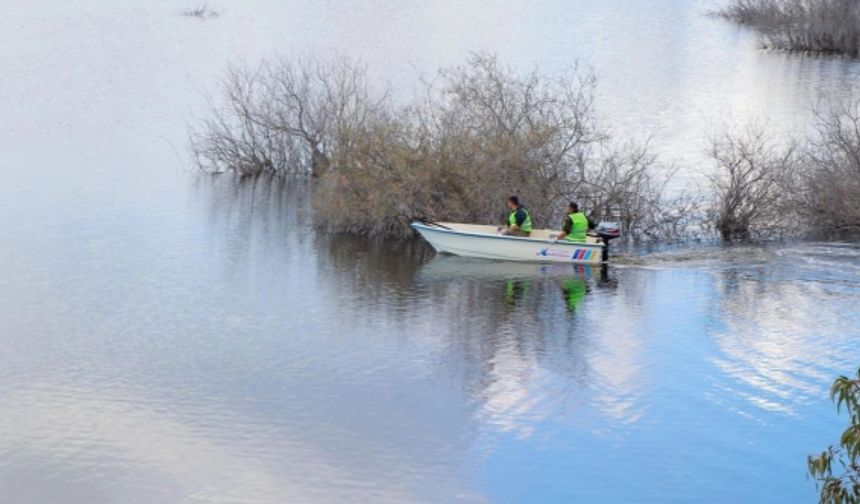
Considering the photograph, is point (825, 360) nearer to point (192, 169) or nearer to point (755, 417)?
point (755, 417)

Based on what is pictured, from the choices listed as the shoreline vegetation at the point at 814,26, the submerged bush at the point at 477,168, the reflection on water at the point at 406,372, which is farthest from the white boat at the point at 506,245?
the shoreline vegetation at the point at 814,26

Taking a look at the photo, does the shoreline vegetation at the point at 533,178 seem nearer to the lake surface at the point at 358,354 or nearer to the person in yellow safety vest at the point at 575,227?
the lake surface at the point at 358,354

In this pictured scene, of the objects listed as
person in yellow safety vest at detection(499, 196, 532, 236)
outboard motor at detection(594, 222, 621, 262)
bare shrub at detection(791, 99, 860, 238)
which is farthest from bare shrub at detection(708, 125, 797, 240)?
person in yellow safety vest at detection(499, 196, 532, 236)

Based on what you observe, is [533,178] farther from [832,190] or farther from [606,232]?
[832,190]

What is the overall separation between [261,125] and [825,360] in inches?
869

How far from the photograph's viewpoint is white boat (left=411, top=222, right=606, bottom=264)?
31.5m

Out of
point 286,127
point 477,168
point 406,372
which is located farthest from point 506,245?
point 286,127

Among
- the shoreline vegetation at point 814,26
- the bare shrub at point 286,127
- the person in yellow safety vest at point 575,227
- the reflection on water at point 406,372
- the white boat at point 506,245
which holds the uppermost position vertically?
the shoreline vegetation at point 814,26

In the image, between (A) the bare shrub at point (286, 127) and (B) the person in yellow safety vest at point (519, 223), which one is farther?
(A) the bare shrub at point (286, 127)

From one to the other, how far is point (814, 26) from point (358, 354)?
5231 cm

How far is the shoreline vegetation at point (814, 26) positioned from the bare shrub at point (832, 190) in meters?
36.7

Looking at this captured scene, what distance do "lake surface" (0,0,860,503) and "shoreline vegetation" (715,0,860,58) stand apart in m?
23.9

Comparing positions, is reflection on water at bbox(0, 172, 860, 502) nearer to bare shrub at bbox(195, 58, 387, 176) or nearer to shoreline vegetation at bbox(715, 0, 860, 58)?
bare shrub at bbox(195, 58, 387, 176)

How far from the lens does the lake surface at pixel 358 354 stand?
19.3m
